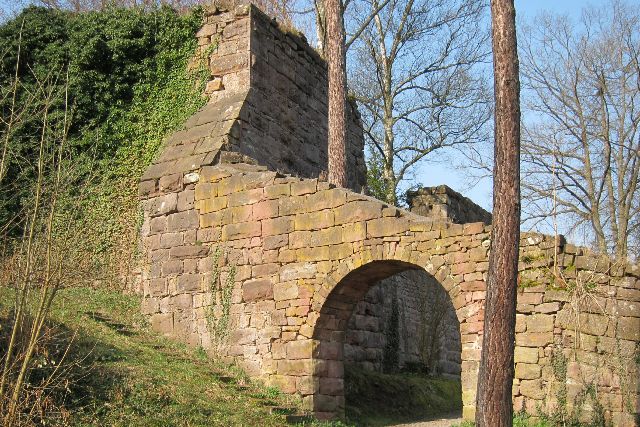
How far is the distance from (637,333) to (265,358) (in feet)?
15.8

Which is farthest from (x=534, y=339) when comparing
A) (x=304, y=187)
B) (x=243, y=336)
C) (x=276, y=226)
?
(x=243, y=336)

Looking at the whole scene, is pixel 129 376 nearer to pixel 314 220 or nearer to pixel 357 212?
pixel 314 220

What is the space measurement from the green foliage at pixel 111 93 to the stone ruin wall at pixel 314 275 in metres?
0.55

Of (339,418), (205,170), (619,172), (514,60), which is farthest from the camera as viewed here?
(619,172)

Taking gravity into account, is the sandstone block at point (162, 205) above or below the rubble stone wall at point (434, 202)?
below

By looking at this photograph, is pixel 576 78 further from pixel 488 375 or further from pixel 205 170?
pixel 488 375

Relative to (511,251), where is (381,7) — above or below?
above

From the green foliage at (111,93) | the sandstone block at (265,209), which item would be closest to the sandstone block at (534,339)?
the sandstone block at (265,209)

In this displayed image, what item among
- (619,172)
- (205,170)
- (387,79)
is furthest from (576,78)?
(205,170)

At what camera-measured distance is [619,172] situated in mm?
20609

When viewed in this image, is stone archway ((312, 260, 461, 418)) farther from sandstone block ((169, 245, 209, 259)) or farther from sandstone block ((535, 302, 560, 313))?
sandstone block ((169, 245, 209, 259))

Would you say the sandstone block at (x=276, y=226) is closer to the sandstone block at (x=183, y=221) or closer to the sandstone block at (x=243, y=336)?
the sandstone block at (x=183, y=221)

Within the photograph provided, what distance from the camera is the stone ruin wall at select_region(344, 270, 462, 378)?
1394 cm

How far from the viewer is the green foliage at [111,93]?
13555mm
